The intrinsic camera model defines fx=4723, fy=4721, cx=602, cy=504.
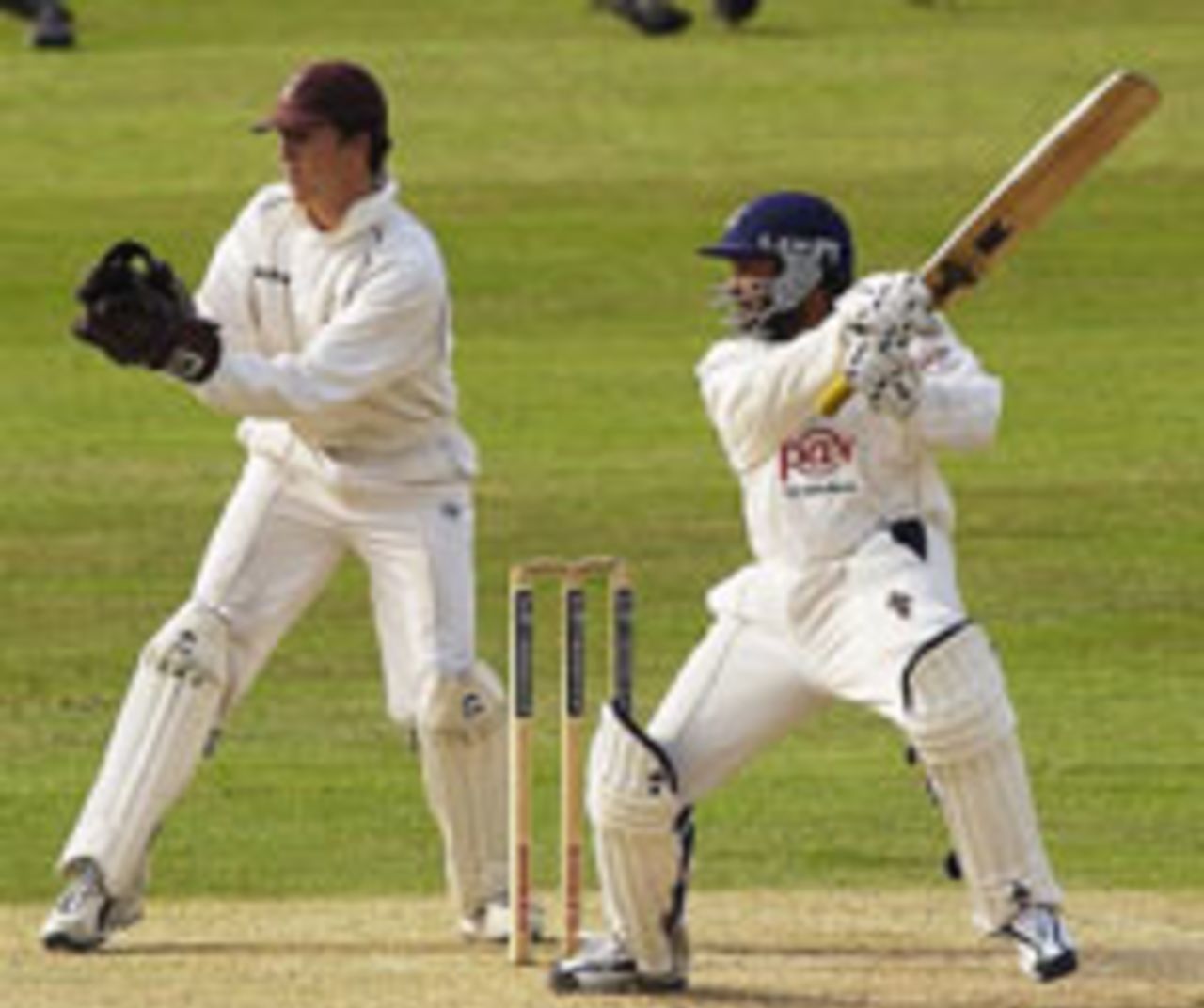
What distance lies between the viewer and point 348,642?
17.4 m

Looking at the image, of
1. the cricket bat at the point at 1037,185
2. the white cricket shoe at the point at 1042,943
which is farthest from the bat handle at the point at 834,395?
the white cricket shoe at the point at 1042,943

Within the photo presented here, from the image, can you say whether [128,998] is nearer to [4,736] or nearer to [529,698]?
[529,698]

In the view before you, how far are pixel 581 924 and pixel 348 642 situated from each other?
6170 millimetres

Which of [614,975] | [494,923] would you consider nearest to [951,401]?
[614,975]

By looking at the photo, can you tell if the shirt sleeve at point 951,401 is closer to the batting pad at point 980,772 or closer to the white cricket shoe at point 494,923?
the batting pad at point 980,772

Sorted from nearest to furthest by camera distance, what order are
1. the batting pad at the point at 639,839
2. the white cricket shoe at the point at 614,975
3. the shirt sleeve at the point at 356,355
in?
the batting pad at the point at 639,839 → the white cricket shoe at the point at 614,975 → the shirt sleeve at the point at 356,355

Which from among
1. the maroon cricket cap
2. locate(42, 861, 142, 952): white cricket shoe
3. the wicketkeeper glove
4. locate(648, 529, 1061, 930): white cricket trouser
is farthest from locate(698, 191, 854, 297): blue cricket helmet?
locate(42, 861, 142, 952): white cricket shoe

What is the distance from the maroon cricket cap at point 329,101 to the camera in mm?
10789

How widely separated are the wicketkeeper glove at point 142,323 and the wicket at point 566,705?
86 centimetres

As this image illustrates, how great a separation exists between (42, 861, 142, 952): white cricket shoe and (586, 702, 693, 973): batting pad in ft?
4.22

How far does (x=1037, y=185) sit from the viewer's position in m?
10.2

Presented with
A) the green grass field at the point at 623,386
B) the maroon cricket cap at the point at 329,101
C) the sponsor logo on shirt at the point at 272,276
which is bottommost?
the green grass field at the point at 623,386

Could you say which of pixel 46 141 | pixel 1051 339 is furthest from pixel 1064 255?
pixel 46 141

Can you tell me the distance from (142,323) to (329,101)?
2.53 feet
